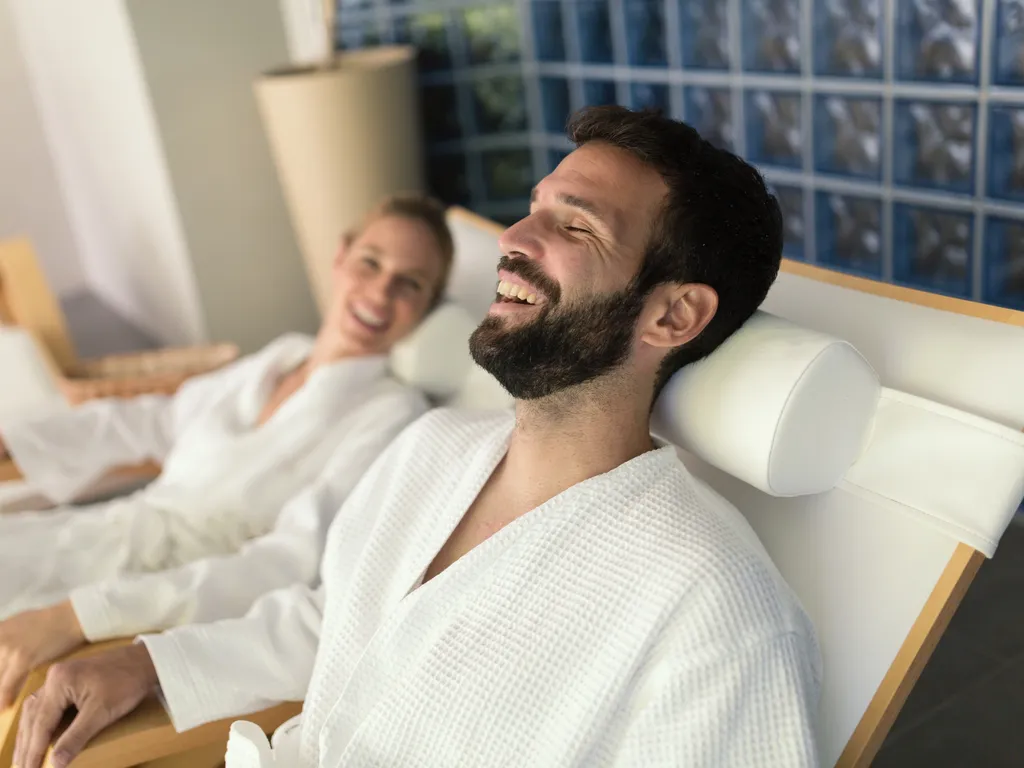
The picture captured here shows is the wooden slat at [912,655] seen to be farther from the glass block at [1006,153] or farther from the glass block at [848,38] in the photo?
the glass block at [848,38]

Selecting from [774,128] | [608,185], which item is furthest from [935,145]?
[608,185]

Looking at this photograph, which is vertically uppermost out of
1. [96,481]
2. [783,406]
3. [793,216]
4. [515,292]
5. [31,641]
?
[515,292]

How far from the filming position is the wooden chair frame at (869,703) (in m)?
1.20

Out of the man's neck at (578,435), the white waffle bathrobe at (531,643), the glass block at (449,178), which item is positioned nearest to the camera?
the white waffle bathrobe at (531,643)

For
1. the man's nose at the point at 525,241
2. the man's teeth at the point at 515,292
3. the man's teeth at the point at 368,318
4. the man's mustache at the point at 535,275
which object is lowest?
the man's teeth at the point at 368,318

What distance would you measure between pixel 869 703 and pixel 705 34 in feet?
5.24

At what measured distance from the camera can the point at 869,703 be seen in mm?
1238

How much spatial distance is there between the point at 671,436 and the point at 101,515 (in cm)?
108

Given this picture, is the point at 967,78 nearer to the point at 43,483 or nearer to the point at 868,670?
the point at 868,670

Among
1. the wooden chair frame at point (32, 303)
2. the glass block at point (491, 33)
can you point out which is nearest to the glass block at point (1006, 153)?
the glass block at point (491, 33)

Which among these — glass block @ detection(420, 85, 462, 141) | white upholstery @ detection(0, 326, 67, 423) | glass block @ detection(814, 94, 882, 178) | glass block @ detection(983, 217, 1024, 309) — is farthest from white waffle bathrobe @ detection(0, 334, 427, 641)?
glass block @ detection(420, 85, 462, 141)

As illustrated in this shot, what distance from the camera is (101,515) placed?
1.92 meters

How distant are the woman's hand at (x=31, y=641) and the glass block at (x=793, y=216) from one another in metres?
1.58

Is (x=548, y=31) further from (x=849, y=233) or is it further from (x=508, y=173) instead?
(x=849, y=233)
